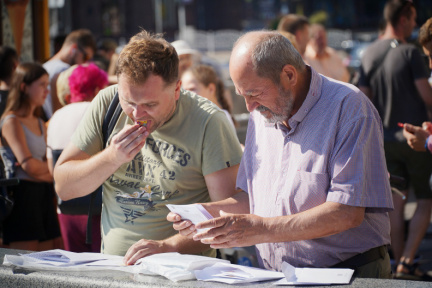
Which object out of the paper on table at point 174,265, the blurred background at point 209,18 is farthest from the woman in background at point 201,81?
the blurred background at point 209,18

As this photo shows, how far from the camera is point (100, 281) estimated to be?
2195mm

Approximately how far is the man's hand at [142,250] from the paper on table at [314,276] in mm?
570

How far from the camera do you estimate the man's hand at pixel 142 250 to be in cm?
254

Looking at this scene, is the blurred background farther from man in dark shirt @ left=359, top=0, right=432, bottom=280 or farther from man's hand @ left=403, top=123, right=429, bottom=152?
man's hand @ left=403, top=123, right=429, bottom=152

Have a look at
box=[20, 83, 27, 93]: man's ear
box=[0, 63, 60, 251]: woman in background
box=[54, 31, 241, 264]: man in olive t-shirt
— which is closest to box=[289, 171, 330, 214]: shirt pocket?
box=[54, 31, 241, 264]: man in olive t-shirt

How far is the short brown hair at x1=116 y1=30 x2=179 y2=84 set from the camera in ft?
8.73

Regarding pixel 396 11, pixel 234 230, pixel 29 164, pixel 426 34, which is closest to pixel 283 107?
pixel 234 230

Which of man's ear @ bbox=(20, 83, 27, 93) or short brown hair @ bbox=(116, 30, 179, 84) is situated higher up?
short brown hair @ bbox=(116, 30, 179, 84)

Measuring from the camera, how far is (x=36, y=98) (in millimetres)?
4949

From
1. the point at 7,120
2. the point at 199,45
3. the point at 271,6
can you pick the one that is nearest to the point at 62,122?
the point at 7,120

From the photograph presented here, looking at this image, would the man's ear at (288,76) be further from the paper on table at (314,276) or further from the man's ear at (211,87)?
the man's ear at (211,87)

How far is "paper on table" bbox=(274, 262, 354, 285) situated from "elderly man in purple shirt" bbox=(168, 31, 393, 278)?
112mm

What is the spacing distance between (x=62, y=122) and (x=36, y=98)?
82 centimetres

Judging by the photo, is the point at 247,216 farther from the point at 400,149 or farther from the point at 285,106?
the point at 400,149
